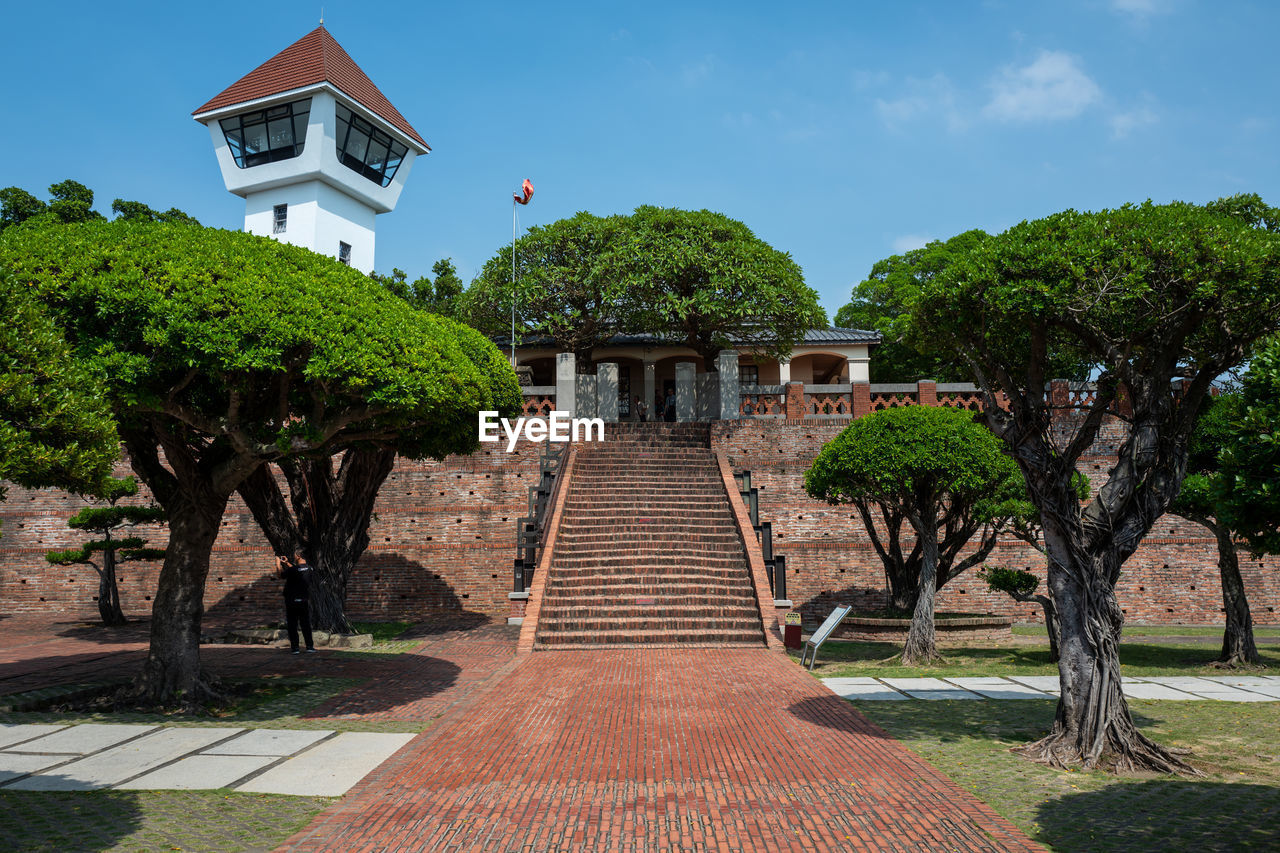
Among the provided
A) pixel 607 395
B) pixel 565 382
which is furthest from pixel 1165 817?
pixel 607 395

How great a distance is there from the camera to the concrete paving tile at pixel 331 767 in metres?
5.67

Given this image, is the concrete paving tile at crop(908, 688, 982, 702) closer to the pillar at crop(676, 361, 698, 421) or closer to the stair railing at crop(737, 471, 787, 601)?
the stair railing at crop(737, 471, 787, 601)

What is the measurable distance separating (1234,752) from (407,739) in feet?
24.3

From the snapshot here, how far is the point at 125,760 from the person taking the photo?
20.8 feet

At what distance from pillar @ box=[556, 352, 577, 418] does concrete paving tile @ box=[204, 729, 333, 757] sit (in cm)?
1420

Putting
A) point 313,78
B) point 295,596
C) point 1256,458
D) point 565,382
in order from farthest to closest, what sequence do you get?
point 313,78 < point 565,382 < point 295,596 < point 1256,458

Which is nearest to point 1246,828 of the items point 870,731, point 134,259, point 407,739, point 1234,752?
point 1234,752

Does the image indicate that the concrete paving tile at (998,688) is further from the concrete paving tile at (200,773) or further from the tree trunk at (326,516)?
the tree trunk at (326,516)

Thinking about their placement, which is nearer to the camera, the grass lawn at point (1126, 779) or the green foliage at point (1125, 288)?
the grass lawn at point (1126, 779)

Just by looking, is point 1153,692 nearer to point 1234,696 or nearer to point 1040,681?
point 1234,696

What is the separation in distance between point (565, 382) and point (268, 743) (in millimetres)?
15116

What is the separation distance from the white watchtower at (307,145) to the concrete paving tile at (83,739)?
2443cm

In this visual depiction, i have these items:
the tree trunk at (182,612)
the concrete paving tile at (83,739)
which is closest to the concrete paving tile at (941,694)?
the tree trunk at (182,612)

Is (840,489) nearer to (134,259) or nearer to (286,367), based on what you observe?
(286,367)
